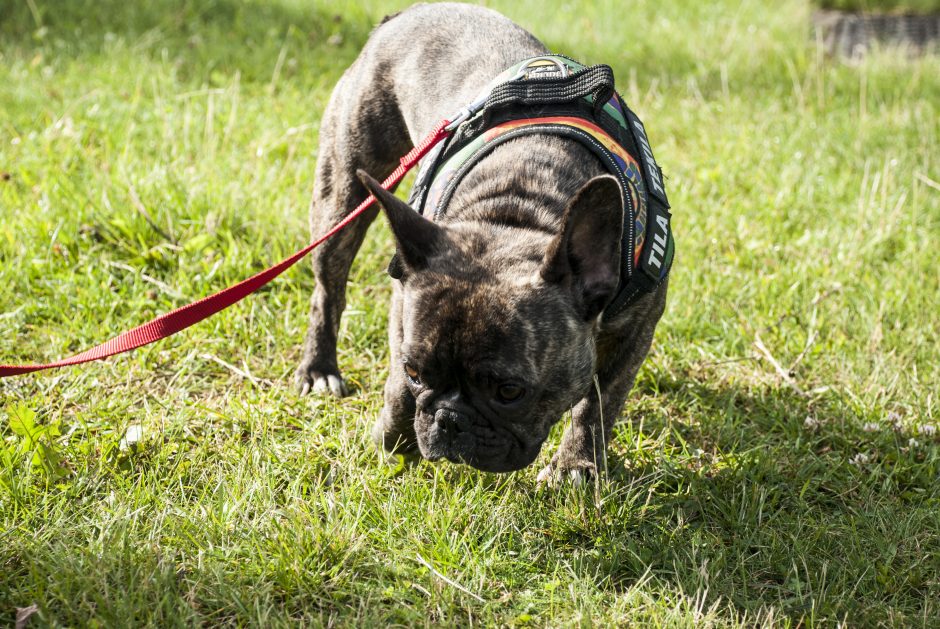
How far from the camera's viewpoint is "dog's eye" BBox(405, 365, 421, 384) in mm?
2743

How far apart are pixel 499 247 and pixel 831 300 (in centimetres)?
236

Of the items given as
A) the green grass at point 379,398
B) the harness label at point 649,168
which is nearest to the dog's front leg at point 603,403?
the green grass at point 379,398

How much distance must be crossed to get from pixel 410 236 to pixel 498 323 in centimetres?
38

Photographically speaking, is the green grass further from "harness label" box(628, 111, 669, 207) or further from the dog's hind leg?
"harness label" box(628, 111, 669, 207)

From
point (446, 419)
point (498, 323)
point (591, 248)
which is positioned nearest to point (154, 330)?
point (446, 419)

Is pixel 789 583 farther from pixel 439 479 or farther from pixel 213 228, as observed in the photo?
pixel 213 228

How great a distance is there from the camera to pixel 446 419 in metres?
2.67

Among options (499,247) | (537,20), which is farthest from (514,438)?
(537,20)

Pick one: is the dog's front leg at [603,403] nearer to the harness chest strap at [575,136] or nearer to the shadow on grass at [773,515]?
the shadow on grass at [773,515]

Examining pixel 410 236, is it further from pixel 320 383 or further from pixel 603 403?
pixel 320 383

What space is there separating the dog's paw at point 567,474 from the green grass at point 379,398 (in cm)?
7

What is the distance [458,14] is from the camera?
3.75 meters

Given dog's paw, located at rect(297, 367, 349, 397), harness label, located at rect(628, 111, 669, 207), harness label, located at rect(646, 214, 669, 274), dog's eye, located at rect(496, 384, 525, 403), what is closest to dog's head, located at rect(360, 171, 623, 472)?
dog's eye, located at rect(496, 384, 525, 403)

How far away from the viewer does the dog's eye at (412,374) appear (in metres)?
2.74
